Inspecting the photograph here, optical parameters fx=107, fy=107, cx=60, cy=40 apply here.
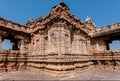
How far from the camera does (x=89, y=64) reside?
1085 cm

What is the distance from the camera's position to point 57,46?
25.2 feet

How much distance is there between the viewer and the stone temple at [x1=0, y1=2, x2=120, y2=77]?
774cm

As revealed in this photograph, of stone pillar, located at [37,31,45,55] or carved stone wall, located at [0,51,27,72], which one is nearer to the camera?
carved stone wall, located at [0,51,27,72]

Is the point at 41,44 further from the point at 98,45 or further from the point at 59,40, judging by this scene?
the point at 98,45

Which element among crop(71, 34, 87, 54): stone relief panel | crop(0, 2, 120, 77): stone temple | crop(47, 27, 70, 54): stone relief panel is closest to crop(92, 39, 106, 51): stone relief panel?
crop(0, 2, 120, 77): stone temple

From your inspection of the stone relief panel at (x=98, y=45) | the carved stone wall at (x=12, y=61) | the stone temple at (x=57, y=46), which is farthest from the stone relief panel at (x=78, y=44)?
the carved stone wall at (x=12, y=61)

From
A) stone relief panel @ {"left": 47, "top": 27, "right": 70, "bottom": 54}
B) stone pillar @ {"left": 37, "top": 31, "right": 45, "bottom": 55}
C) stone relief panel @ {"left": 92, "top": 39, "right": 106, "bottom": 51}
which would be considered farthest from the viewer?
stone relief panel @ {"left": 92, "top": 39, "right": 106, "bottom": 51}

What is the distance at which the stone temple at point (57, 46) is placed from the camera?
774cm

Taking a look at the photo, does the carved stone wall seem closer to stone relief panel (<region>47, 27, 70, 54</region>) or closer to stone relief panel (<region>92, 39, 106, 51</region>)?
stone relief panel (<region>47, 27, 70, 54</region>)

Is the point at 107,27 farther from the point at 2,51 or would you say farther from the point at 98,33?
the point at 2,51

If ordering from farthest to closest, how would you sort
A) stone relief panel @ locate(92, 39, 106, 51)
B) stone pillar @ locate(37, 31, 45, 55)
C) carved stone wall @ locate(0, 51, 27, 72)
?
stone relief panel @ locate(92, 39, 106, 51) < stone pillar @ locate(37, 31, 45, 55) < carved stone wall @ locate(0, 51, 27, 72)

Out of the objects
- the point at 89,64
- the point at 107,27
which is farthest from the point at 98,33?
the point at 89,64

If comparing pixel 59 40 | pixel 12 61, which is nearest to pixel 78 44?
pixel 59 40

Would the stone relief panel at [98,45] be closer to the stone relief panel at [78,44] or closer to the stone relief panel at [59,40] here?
the stone relief panel at [78,44]
